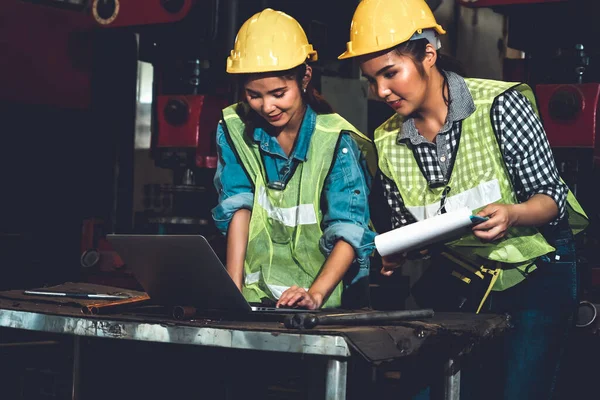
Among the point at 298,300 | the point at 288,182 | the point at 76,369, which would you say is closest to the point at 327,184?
the point at 288,182

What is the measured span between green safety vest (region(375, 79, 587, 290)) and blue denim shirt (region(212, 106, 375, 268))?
0.13 m

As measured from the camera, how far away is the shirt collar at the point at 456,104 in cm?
190

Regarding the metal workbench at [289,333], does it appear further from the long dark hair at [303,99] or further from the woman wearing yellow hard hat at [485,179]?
the long dark hair at [303,99]

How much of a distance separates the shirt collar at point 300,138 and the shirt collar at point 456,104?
24 cm

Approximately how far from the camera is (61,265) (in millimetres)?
3711

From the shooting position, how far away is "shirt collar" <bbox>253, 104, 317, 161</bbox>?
207 centimetres

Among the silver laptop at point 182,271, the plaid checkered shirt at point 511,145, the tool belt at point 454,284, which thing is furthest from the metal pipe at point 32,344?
the plaid checkered shirt at point 511,145

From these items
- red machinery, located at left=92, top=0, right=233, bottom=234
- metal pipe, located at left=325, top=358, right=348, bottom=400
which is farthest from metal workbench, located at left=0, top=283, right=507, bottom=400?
red machinery, located at left=92, top=0, right=233, bottom=234

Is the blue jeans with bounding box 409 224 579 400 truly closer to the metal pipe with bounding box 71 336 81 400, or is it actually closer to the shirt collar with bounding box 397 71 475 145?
the shirt collar with bounding box 397 71 475 145

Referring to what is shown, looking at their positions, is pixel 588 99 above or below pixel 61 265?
above

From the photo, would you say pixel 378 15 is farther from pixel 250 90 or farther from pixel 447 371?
pixel 447 371

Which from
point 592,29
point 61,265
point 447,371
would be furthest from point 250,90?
point 61,265

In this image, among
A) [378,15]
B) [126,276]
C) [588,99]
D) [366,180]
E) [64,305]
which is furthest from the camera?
[126,276]

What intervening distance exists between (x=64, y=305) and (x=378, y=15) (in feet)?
2.90
